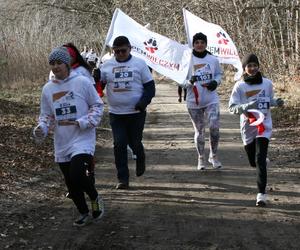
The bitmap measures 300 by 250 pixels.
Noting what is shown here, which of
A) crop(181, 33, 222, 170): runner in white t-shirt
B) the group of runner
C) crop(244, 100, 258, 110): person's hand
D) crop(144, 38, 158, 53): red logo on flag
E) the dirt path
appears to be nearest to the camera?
the dirt path

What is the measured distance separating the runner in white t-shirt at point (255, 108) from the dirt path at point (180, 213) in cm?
56

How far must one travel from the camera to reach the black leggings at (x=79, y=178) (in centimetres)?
597

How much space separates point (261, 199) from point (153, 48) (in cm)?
368

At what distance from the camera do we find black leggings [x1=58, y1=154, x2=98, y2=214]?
5.97 metres

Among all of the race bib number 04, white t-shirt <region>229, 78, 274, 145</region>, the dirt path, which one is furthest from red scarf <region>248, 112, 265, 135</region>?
the race bib number 04

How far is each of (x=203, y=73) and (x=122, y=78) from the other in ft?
5.26

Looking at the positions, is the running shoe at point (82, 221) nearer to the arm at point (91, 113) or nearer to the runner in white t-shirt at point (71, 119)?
the runner in white t-shirt at point (71, 119)

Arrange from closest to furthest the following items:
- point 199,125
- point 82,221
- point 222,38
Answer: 1. point 82,221
2. point 199,125
3. point 222,38

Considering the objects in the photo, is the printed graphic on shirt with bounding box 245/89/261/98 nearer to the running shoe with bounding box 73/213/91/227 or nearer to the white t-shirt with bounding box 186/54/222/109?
the white t-shirt with bounding box 186/54/222/109

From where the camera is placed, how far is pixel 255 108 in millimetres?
7129

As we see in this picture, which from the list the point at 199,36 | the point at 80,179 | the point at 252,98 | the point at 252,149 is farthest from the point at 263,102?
the point at 80,179

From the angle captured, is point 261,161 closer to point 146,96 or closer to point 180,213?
point 180,213

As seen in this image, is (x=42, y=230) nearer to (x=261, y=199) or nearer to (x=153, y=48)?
(x=261, y=199)

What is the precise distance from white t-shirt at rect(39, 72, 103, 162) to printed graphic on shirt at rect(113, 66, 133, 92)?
161 centimetres
